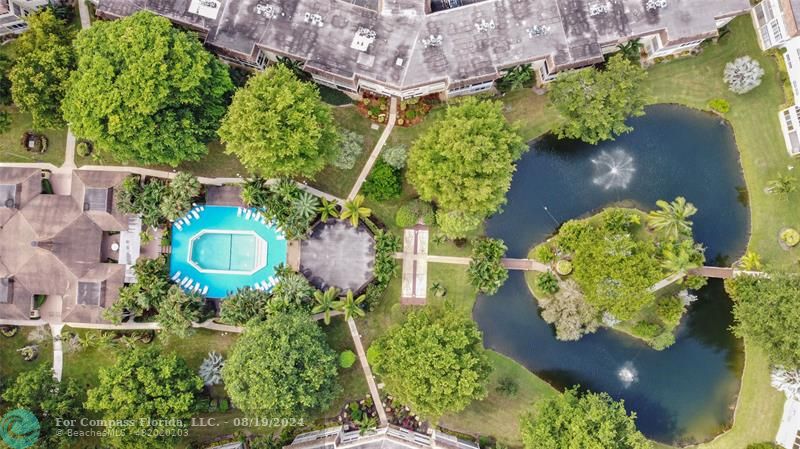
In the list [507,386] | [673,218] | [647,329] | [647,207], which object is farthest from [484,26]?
[507,386]

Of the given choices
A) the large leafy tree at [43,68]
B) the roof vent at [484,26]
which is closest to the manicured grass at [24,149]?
the large leafy tree at [43,68]

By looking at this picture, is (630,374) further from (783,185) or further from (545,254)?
(783,185)

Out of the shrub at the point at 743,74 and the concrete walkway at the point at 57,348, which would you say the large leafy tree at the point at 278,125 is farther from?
the shrub at the point at 743,74

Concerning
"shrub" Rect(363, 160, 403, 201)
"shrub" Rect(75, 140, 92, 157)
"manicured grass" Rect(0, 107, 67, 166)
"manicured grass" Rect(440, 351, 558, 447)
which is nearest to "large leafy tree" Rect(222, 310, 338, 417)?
"shrub" Rect(363, 160, 403, 201)

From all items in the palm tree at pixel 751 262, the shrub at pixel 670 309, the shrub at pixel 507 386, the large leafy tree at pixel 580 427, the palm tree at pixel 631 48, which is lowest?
the large leafy tree at pixel 580 427

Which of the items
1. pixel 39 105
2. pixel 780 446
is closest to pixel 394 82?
pixel 39 105

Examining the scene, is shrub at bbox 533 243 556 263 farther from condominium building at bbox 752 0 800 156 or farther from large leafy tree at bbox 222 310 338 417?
condominium building at bbox 752 0 800 156

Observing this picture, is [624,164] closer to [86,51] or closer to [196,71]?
[196,71]
